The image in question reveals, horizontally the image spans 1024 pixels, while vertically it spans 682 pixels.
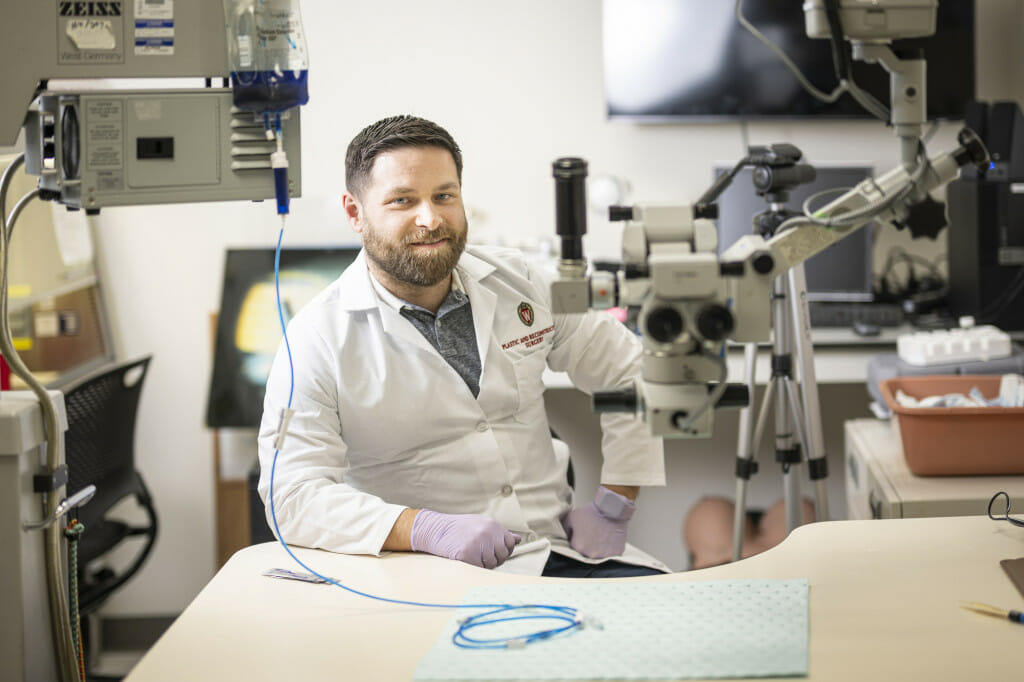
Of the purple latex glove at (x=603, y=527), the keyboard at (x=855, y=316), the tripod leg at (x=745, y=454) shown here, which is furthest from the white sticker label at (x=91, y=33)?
the keyboard at (x=855, y=316)

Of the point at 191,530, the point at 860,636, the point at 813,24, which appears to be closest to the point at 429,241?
the point at 813,24

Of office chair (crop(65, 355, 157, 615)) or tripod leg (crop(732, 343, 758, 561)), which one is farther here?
tripod leg (crop(732, 343, 758, 561))

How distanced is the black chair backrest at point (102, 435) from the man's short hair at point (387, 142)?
2.86ft

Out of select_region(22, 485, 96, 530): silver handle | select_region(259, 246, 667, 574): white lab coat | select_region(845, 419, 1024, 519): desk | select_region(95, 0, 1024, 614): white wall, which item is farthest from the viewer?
select_region(95, 0, 1024, 614): white wall

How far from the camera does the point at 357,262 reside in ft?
6.21

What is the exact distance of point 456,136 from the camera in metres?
3.16

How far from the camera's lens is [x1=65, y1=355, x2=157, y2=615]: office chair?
2279 mm

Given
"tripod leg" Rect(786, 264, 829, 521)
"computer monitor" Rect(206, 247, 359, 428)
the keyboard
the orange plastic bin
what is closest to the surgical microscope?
the orange plastic bin

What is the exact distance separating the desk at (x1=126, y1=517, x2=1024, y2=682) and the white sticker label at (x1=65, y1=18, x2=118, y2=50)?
2.32ft

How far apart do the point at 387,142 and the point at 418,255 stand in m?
0.21

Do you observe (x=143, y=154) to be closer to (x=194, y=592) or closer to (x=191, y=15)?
(x=191, y=15)

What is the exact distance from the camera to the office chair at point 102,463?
2279 mm

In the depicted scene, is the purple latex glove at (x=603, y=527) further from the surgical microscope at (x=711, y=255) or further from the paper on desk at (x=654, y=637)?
the surgical microscope at (x=711, y=255)

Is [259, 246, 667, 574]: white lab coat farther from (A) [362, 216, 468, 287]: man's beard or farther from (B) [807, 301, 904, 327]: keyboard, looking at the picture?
(B) [807, 301, 904, 327]: keyboard
